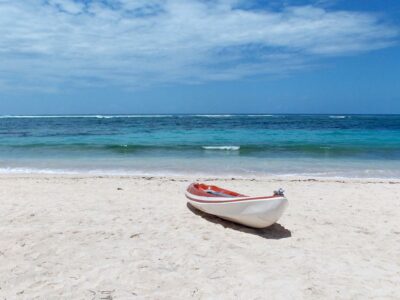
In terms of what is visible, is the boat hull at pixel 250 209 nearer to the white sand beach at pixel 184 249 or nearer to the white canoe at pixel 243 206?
the white canoe at pixel 243 206

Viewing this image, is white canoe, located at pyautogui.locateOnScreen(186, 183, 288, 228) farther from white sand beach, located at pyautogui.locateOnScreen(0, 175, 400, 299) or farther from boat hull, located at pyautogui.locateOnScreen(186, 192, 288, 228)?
white sand beach, located at pyautogui.locateOnScreen(0, 175, 400, 299)

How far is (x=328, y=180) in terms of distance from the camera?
11859mm

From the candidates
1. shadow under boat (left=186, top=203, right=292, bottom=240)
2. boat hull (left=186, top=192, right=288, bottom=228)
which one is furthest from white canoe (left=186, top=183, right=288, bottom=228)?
shadow under boat (left=186, top=203, right=292, bottom=240)

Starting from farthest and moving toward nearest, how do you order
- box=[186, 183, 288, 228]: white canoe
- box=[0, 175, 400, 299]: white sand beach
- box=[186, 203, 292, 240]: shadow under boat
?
1. box=[186, 203, 292, 240]: shadow under boat
2. box=[186, 183, 288, 228]: white canoe
3. box=[0, 175, 400, 299]: white sand beach

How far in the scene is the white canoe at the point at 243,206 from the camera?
20.5ft

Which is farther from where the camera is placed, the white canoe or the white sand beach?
the white canoe

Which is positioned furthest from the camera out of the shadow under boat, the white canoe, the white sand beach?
the shadow under boat

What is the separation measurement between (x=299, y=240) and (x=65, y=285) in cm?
377

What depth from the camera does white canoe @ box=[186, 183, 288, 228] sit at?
6234mm

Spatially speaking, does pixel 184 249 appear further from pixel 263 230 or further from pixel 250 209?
pixel 263 230

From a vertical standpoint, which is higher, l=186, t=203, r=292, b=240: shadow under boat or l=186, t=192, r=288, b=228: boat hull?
l=186, t=192, r=288, b=228: boat hull

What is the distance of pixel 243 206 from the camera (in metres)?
6.57

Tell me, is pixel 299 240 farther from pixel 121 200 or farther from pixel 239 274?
pixel 121 200

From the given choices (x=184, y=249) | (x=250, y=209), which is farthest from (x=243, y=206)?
(x=184, y=249)
